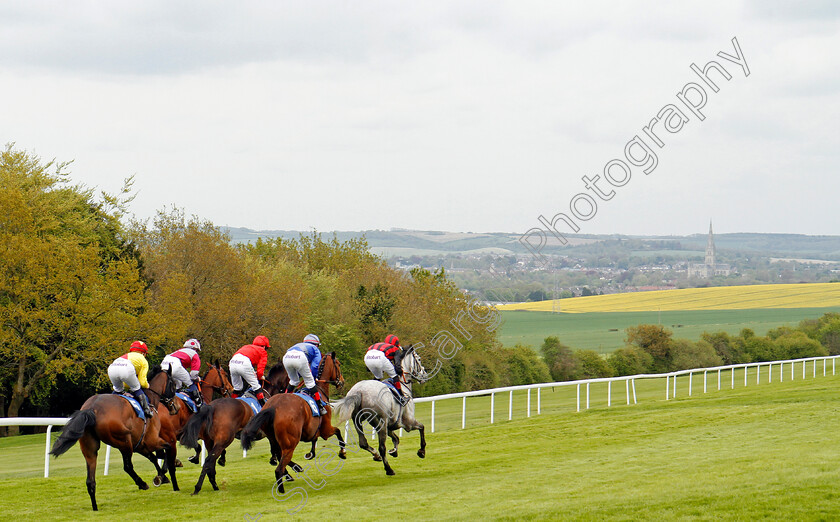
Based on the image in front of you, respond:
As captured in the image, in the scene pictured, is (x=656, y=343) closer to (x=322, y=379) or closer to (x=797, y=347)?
(x=797, y=347)

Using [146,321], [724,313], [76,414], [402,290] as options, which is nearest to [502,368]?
[402,290]

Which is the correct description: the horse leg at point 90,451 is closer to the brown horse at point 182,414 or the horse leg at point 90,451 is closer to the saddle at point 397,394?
the brown horse at point 182,414

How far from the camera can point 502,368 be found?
43.4 m

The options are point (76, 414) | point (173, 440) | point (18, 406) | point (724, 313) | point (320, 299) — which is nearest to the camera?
point (76, 414)

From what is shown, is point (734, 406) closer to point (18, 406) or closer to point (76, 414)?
point (76, 414)

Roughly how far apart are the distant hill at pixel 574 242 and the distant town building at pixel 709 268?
2.64m

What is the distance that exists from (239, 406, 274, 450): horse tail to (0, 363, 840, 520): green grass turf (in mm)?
603

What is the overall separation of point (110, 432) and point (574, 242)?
8004 centimetres

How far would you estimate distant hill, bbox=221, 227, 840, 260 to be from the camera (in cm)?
8719

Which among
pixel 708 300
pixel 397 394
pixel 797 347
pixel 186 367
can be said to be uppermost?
pixel 186 367

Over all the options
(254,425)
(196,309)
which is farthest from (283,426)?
(196,309)

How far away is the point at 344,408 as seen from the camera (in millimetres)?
10242

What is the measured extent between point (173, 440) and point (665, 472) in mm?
5854

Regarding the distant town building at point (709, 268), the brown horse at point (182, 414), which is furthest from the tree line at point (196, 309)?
the distant town building at point (709, 268)
